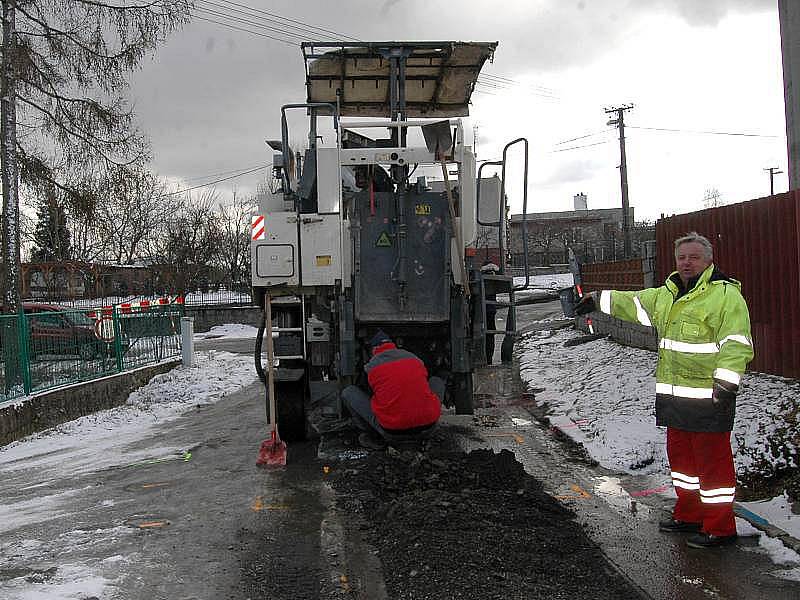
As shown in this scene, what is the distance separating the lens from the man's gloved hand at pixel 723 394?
4535mm

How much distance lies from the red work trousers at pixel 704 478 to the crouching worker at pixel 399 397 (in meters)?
2.20

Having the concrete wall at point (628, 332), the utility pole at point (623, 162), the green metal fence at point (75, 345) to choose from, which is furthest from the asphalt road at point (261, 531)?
the utility pole at point (623, 162)

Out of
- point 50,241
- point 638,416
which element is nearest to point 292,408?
point 638,416

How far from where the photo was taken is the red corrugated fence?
737 centimetres

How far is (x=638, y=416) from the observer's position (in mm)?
7613

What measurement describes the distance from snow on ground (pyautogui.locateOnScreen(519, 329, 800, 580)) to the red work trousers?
0.28 metres

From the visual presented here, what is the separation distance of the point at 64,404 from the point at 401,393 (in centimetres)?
596

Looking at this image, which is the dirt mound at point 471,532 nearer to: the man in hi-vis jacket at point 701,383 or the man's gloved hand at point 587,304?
the man in hi-vis jacket at point 701,383

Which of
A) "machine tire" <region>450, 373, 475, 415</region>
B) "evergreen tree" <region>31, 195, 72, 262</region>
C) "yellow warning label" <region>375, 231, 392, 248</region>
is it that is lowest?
"machine tire" <region>450, 373, 475, 415</region>

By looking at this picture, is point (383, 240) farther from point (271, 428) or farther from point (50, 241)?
point (50, 241)

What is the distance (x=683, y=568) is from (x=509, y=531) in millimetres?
1005

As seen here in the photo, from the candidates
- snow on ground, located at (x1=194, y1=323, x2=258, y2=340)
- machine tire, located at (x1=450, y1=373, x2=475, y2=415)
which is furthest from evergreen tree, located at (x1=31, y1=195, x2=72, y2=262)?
machine tire, located at (x1=450, y1=373, x2=475, y2=415)

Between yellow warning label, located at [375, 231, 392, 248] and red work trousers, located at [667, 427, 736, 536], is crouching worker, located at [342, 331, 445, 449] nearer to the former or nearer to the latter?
yellow warning label, located at [375, 231, 392, 248]

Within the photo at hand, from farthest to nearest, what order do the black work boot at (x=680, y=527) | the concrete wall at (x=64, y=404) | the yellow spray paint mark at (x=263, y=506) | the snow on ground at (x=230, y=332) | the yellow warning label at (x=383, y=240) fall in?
1. the snow on ground at (x=230, y=332)
2. the concrete wall at (x=64, y=404)
3. the yellow warning label at (x=383, y=240)
4. the yellow spray paint mark at (x=263, y=506)
5. the black work boot at (x=680, y=527)
